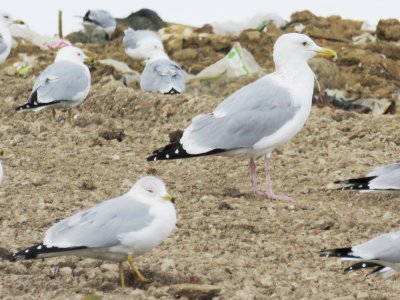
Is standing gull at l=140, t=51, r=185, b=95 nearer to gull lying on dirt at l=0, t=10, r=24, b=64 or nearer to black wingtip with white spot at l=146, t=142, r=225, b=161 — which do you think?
gull lying on dirt at l=0, t=10, r=24, b=64

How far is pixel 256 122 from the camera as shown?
22.1 feet

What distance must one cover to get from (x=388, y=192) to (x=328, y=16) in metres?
12.6

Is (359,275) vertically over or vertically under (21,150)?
over

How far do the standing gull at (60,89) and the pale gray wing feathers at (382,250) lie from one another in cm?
496

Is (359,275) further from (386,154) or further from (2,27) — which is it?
(2,27)

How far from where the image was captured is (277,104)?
6754 mm

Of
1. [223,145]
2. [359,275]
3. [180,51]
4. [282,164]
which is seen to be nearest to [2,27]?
[180,51]

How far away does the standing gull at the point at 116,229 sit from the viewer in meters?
4.60

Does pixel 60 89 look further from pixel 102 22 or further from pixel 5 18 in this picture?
pixel 102 22

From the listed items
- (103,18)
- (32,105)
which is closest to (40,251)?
(32,105)

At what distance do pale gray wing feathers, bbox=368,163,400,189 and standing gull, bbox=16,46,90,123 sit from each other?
141 inches

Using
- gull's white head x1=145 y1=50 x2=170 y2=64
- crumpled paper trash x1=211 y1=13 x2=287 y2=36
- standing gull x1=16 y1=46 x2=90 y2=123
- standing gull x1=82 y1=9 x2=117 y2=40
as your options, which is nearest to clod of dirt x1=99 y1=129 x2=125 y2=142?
standing gull x1=16 y1=46 x2=90 y2=123

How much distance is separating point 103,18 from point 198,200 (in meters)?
10.9

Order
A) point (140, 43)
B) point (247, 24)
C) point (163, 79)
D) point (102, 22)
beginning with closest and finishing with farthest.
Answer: point (163, 79)
point (140, 43)
point (102, 22)
point (247, 24)
